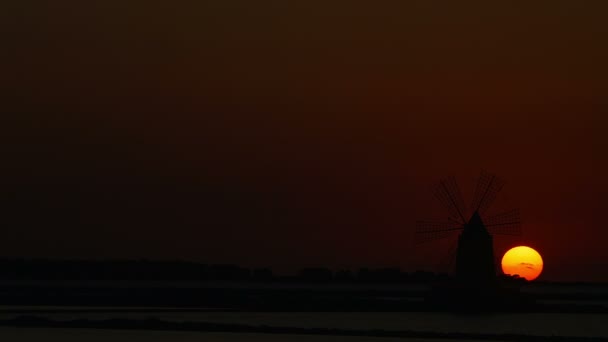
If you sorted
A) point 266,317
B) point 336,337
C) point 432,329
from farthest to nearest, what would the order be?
1. point 266,317
2. point 432,329
3. point 336,337

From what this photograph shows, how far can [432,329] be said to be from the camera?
38281 mm

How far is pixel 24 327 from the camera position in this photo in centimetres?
3738

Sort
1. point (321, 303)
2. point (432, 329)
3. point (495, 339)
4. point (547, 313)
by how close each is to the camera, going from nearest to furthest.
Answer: point (495, 339) < point (432, 329) < point (547, 313) < point (321, 303)

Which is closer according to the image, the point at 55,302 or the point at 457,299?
the point at 457,299

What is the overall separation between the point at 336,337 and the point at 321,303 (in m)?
22.0

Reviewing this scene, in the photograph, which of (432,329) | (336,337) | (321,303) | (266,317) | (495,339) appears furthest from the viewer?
(321,303)

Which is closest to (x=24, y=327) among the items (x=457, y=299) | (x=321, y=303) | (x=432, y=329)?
(x=432, y=329)

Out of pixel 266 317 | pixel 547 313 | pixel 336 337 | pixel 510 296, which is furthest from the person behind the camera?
pixel 547 313

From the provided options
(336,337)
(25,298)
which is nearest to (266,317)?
(336,337)

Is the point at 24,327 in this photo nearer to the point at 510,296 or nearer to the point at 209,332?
the point at 209,332

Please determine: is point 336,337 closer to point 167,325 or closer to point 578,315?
point 167,325

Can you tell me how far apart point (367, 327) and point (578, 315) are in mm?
16895

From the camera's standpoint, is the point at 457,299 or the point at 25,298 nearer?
the point at 457,299

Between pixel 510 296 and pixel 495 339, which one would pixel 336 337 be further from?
pixel 510 296
